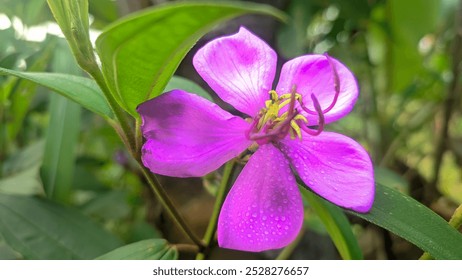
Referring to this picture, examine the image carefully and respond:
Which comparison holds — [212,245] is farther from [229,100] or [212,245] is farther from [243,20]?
[243,20]

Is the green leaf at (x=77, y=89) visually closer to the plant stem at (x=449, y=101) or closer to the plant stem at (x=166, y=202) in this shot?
the plant stem at (x=166, y=202)

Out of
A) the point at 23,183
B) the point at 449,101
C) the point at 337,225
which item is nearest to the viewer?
the point at 337,225

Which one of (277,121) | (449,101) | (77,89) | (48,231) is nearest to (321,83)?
(277,121)

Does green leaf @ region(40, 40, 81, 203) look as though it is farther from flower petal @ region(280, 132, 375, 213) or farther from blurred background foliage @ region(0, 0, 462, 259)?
flower petal @ region(280, 132, 375, 213)

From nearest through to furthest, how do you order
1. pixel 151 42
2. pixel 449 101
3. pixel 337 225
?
pixel 151 42 → pixel 337 225 → pixel 449 101

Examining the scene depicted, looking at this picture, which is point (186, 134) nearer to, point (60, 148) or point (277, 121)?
point (277, 121)

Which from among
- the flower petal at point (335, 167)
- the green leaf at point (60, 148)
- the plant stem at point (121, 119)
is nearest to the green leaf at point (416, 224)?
the flower petal at point (335, 167)

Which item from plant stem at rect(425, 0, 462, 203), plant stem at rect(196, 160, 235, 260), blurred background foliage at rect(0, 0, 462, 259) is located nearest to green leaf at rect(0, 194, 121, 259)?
blurred background foliage at rect(0, 0, 462, 259)
